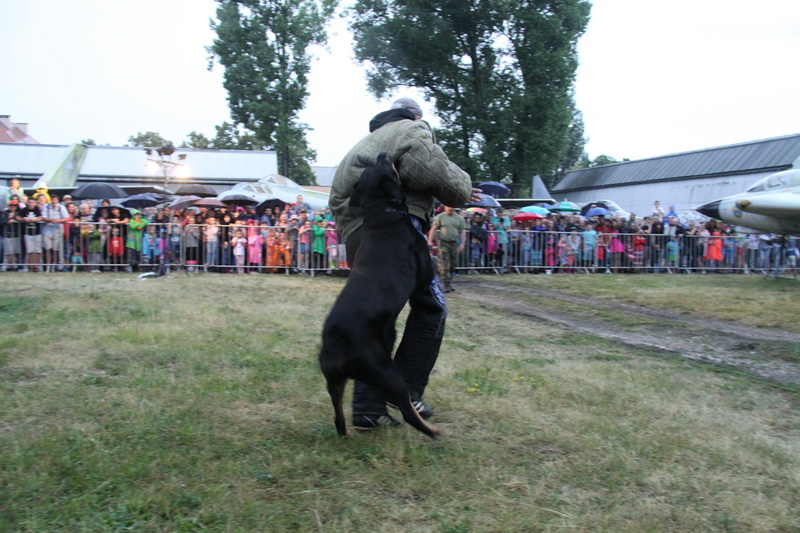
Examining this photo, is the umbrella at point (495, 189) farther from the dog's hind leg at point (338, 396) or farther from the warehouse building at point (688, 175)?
the dog's hind leg at point (338, 396)

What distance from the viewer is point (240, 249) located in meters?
15.0

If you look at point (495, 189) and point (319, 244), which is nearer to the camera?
point (319, 244)

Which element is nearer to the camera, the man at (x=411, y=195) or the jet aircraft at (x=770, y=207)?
the man at (x=411, y=195)

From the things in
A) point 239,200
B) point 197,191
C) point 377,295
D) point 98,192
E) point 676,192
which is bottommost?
point 377,295

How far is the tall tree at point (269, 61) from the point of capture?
42844mm

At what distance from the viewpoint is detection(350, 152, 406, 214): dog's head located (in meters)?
3.19

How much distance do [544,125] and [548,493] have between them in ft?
114

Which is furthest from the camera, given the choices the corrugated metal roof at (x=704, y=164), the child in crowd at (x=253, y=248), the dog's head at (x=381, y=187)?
the corrugated metal roof at (x=704, y=164)

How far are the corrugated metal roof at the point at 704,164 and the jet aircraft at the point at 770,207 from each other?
66.6 ft

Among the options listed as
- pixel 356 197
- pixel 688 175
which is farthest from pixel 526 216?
pixel 688 175

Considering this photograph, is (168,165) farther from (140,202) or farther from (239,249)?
(239,249)

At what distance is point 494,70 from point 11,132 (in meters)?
56.2

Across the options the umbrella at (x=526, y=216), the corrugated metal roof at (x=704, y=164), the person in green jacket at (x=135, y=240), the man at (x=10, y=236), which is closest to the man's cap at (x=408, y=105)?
the person in green jacket at (x=135, y=240)

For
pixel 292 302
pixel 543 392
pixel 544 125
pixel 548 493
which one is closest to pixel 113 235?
pixel 292 302
